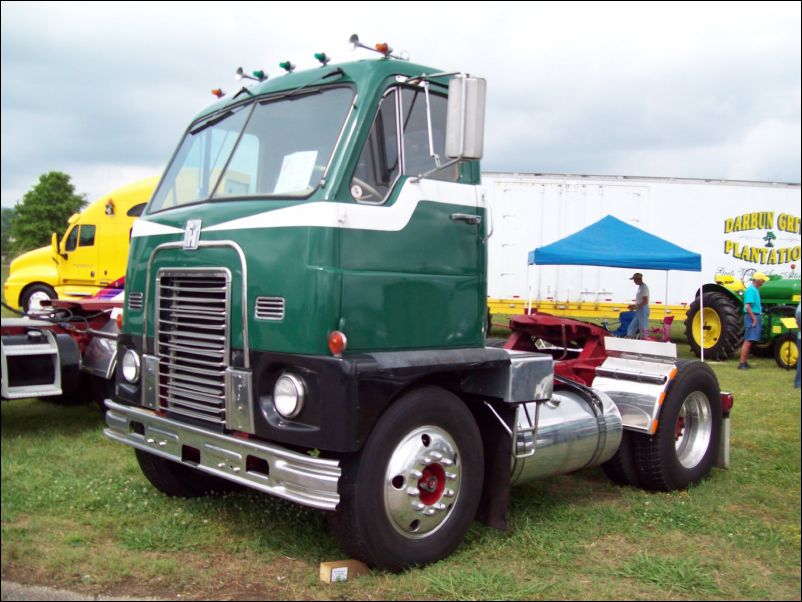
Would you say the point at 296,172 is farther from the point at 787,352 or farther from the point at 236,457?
the point at 787,352

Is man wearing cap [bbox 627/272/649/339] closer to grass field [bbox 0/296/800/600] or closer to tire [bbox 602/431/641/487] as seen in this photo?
grass field [bbox 0/296/800/600]

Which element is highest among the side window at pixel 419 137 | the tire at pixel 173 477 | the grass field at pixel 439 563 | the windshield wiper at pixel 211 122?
the windshield wiper at pixel 211 122

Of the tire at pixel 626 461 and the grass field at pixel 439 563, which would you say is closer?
the grass field at pixel 439 563

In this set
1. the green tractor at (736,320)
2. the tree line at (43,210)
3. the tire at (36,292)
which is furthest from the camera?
the tree line at (43,210)

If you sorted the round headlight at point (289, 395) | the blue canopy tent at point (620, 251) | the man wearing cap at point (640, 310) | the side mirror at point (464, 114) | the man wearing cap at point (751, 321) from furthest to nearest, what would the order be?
1. the man wearing cap at point (751, 321)
2. the man wearing cap at point (640, 310)
3. the blue canopy tent at point (620, 251)
4. the side mirror at point (464, 114)
5. the round headlight at point (289, 395)

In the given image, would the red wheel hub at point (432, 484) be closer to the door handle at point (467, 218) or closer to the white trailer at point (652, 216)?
the door handle at point (467, 218)

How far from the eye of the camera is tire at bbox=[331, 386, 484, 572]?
3.83 meters

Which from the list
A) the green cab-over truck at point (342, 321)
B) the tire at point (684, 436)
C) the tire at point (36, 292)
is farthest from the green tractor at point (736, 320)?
the tire at point (36, 292)

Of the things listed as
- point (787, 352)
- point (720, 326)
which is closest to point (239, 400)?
point (720, 326)

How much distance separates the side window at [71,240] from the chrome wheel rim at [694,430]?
558 inches

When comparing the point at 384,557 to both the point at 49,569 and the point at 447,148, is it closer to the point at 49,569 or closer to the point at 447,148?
the point at 49,569

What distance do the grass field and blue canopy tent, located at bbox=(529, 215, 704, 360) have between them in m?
4.32

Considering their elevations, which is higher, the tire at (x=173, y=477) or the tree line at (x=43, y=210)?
the tree line at (x=43, y=210)

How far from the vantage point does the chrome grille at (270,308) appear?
3.84m
